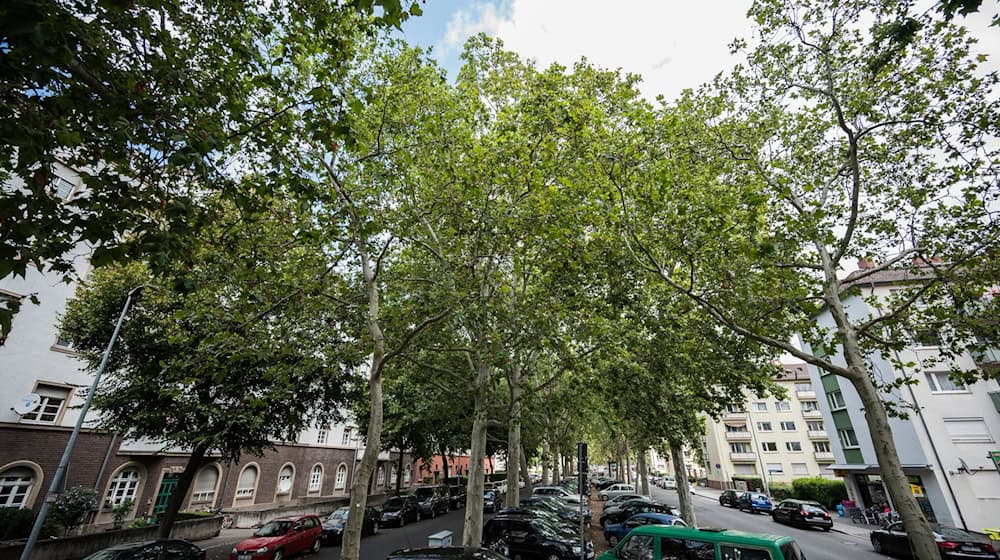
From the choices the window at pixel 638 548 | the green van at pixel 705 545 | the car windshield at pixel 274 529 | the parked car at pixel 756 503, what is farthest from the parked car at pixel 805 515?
the car windshield at pixel 274 529

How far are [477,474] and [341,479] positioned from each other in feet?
87.7

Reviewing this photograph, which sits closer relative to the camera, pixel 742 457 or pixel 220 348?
pixel 220 348

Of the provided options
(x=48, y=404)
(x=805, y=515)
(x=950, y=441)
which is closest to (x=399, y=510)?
(x=48, y=404)

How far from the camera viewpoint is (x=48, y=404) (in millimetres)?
17656

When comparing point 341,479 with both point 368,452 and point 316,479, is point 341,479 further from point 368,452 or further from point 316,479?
point 368,452

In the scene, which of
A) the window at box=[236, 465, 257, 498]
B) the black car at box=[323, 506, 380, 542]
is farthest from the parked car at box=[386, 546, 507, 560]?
the window at box=[236, 465, 257, 498]

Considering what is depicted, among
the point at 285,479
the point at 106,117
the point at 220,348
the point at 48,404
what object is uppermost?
the point at 106,117

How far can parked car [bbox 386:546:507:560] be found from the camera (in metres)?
7.20

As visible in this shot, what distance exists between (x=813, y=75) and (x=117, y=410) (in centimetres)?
2297

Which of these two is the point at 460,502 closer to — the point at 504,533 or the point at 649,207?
the point at 504,533

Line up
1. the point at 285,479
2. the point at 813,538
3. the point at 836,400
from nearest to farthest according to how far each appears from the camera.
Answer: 1. the point at 813,538
2. the point at 285,479
3. the point at 836,400

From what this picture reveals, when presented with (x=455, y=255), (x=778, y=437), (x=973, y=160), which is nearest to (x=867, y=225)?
(x=973, y=160)

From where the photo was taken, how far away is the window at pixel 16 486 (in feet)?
52.1

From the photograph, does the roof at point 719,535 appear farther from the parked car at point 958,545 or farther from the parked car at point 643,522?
the parked car at point 958,545
